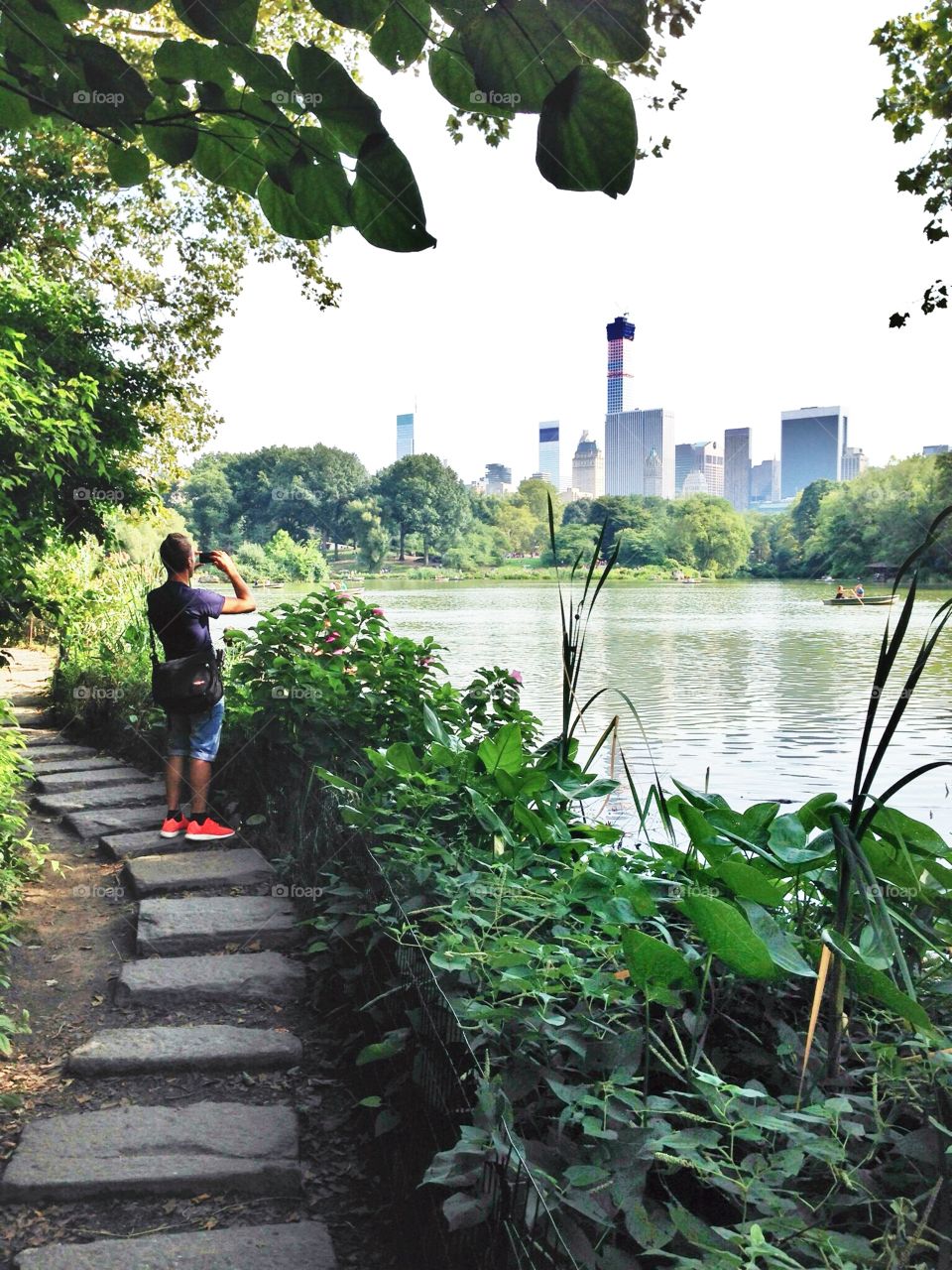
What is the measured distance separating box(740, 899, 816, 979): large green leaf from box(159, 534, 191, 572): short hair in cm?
284

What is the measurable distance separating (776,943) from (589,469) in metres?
5.40

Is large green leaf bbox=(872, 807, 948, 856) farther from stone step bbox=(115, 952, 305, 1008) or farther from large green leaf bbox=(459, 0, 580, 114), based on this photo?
stone step bbox=(115, 952, 305, 1008)

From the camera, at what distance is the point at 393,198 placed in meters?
0.62

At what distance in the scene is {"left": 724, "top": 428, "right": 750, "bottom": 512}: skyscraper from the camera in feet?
21.7

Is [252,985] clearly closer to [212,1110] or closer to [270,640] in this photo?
[212,1110]

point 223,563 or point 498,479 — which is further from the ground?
point 498,479

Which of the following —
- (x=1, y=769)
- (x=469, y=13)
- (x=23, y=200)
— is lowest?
(x=1, y=769)

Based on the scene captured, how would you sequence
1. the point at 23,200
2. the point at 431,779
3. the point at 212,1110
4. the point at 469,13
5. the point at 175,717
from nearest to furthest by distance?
the point at 469,13, the point at 212,1110, the point at 431,779, the point at 175,717, the point at 23,200

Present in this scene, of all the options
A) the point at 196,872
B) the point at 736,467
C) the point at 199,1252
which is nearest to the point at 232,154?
the point at 199,1252

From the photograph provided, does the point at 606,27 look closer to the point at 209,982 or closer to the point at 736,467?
the point at 209,982

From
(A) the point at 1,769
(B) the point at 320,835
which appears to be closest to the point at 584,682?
(B) the point at 320,835

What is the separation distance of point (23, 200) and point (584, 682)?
576 centimetres

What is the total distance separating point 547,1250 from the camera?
967 mm

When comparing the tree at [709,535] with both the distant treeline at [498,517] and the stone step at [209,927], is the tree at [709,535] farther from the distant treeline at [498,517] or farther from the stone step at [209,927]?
the stone step at [209,927]
